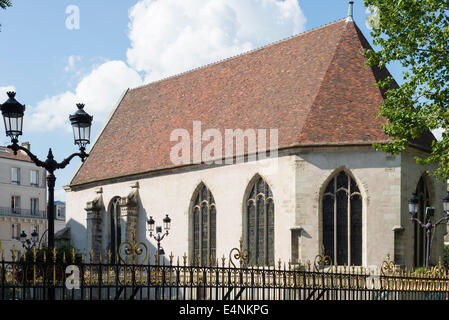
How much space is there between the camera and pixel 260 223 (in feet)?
93.0

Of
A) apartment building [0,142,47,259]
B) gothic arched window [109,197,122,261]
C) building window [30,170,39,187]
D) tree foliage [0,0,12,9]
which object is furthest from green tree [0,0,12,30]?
building window [30,170,39,187]

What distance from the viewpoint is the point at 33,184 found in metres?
56.9

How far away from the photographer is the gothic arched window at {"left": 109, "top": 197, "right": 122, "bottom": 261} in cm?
3591

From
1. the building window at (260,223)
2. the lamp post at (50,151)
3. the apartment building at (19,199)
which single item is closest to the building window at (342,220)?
the building window at (260,223)

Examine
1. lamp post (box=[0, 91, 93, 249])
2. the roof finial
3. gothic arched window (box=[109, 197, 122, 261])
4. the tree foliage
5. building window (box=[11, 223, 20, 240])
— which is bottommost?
building window (box=[11, 223, 20, 240])

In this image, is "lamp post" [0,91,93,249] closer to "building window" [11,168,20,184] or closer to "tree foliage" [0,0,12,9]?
"tree foliage" [0,0,12,9]

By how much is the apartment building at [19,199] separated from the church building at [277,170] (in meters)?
18.9

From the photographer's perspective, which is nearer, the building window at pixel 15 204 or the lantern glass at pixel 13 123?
the lantern glass at pixel 13 123

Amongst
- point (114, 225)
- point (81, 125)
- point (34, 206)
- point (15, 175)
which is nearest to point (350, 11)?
point (114, 225)

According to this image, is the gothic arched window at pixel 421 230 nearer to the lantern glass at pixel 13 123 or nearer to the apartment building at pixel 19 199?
the lantern glass at pixel 13 123

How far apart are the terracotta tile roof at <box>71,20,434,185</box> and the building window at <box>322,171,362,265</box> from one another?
184 cm

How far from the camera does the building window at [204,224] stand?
1197 inches

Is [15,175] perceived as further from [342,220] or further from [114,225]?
[342,220]
